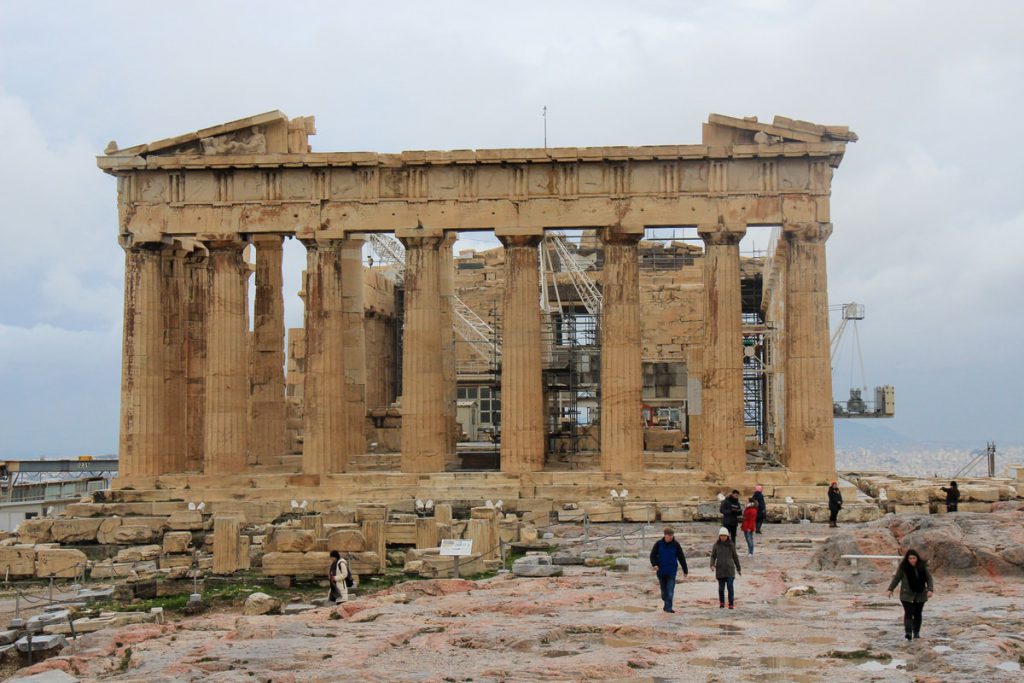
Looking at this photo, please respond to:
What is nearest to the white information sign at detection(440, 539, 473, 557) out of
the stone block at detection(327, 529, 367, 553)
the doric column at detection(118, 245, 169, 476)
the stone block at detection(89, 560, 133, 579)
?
the stone block at detection(327, 529, 367, 553)

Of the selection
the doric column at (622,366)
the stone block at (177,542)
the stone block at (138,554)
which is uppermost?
the doric column at (622,366)

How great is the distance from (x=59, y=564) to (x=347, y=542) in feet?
24.8

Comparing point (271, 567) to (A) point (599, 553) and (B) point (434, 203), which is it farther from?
(B) point (434, 203)

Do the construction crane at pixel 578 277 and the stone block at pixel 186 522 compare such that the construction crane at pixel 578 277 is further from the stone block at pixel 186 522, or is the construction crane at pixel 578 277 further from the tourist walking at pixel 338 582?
the tourist walking at pixel 338 582

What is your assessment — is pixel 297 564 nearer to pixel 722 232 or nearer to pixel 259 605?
pixel 259 605

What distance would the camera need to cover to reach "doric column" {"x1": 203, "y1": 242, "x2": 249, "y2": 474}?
36750 mm

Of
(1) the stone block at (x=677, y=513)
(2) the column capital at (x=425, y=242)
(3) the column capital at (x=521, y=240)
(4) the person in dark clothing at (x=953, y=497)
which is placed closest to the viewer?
(4) the person in dark clothing at (x=953, y=497)

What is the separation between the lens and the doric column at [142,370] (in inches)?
1457

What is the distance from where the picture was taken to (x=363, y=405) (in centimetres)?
4072

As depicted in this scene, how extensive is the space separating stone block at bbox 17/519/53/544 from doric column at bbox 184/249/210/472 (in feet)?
23.5

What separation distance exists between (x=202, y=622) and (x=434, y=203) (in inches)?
749

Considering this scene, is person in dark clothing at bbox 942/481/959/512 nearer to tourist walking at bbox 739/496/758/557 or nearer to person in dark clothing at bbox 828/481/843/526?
person in dark clothing at bbox 828/481/843/526

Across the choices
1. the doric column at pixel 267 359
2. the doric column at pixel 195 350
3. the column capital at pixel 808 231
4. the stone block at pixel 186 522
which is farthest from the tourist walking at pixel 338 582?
the doric column at pixel 195 350

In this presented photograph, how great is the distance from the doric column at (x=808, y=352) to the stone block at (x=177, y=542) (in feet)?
54.4
